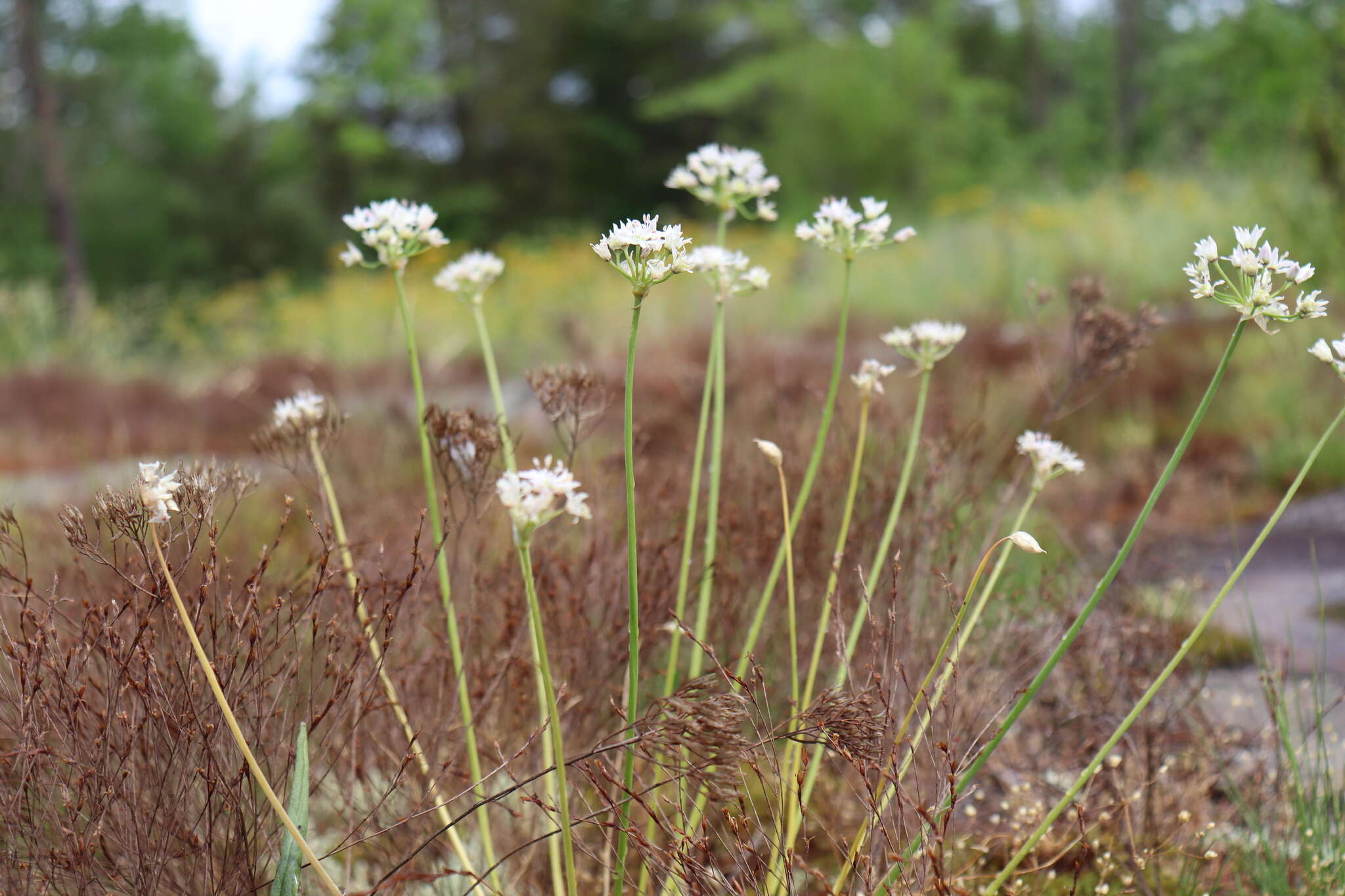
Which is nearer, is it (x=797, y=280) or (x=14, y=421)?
(x=14, y=421)

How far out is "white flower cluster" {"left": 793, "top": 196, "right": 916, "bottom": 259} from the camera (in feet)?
5.52

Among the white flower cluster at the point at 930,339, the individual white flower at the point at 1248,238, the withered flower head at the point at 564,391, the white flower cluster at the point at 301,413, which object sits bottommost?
the white flower cluster at the point at 301,413

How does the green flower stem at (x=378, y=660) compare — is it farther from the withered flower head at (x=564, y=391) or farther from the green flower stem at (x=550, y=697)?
the withered flower head at (x=564, y=391)

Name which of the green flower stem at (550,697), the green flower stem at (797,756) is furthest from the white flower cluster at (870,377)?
the green flower stem at (550,697)

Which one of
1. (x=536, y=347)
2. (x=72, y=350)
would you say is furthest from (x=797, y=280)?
(x=72, y=350)

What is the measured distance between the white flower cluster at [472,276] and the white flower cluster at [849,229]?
581mm

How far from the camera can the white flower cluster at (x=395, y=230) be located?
1.54 meters

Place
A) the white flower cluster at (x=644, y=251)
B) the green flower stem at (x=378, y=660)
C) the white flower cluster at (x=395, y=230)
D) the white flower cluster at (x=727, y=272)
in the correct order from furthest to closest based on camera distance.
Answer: the white flower cluster at (x=727, y=272) → the white flower cluster at (x=395, y=230) → the green flower stem at (x=378, y=660) → the white flower cluster at (x=644, y=251)

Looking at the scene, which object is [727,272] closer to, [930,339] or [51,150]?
[930,339]

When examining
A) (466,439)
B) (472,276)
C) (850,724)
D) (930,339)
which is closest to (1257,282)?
(930,339)

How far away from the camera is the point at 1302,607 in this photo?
3.36m

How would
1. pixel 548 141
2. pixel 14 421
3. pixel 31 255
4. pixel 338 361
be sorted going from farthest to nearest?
pixel 548 141 → pixel 31 255 → pixel 338 361 → pixel 14 421

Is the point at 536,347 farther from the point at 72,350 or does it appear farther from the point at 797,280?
the point at 72,350

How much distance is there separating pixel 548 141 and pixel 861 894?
1950cm
